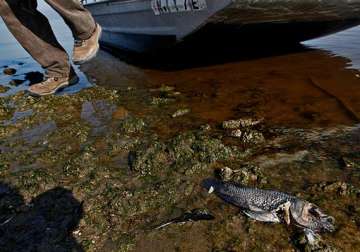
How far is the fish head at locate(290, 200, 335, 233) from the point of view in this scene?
2.46m

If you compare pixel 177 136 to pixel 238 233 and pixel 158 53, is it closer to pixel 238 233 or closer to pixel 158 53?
pixel 238 233

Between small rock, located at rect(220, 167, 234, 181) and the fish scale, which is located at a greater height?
the fish scale

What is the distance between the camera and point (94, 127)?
4.71m

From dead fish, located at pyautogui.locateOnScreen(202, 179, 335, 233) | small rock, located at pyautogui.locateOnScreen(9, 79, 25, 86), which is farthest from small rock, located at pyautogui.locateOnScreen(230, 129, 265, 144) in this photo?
small rock, located at pyautogui.locateOnScreen(9, 79, 25, 86)

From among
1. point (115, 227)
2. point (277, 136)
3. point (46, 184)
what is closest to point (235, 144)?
point (277, 136)

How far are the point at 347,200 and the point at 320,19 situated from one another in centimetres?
446

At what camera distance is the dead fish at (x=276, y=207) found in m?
2.48

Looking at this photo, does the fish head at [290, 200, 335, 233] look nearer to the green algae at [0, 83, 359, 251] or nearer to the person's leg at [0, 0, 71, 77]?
the green algae at [0, 83, 359, 251]

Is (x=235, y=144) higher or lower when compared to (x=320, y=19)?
lower

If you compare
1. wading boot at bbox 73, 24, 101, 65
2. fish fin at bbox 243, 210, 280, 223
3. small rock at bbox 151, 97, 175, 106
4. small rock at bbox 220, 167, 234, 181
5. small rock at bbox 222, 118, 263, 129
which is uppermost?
wading boot at bbox 73, 24, 101, 65

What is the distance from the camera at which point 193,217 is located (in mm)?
2727

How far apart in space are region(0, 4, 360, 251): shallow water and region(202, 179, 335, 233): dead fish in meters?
0.08

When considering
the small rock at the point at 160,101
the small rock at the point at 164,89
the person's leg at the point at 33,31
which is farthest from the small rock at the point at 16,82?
the small rock at the point at 160,101

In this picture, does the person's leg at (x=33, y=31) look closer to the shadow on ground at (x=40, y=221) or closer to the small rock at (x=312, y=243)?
the shadow on ground at (x=40, y=221)
